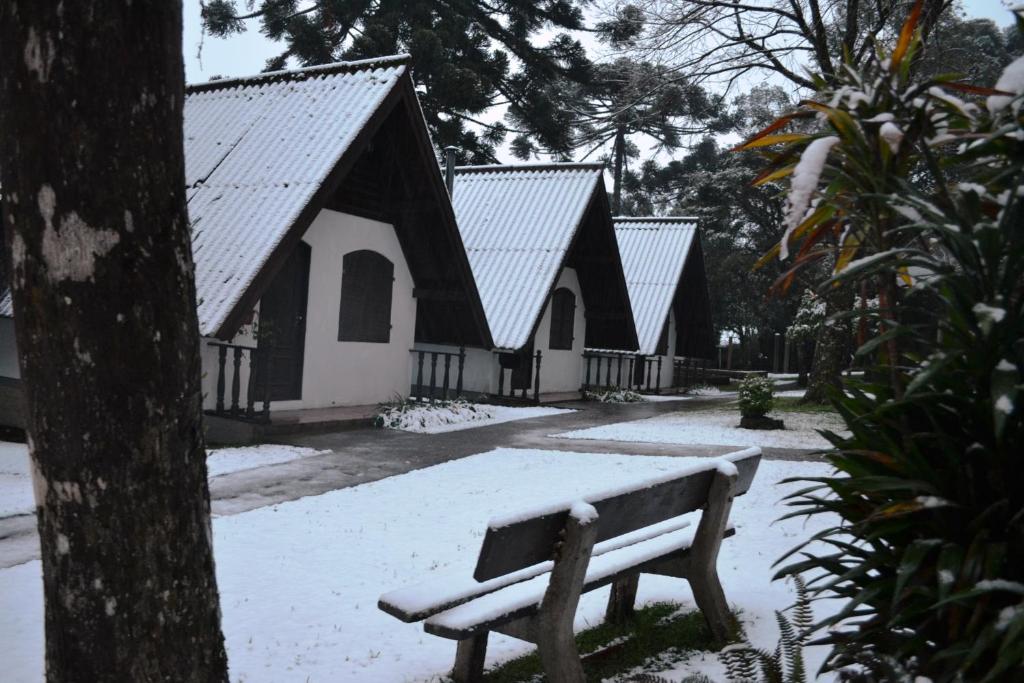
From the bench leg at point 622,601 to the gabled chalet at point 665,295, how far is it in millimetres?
18032

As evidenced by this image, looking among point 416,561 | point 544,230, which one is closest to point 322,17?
point 544,230

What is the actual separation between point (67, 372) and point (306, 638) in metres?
2.70

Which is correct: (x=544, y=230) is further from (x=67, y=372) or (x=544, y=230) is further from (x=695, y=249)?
(x=67, y=372)

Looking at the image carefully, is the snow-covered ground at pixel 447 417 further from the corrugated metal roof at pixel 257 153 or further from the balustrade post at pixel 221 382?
the corrugated metal roof at pixel 257 153

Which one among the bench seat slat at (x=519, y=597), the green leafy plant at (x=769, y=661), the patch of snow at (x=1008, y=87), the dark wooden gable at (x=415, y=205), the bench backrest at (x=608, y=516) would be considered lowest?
the bench seat slat at (x=519, y=597)

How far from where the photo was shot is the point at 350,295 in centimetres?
1398

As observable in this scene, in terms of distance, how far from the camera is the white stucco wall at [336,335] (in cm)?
1315

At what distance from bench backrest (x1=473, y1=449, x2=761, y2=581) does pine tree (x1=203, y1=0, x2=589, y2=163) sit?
21182mm

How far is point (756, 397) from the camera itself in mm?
13781

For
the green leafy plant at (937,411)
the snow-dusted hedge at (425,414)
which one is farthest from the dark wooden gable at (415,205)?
the green leafy plant at (937,411)

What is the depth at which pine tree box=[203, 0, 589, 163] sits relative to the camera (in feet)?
81.4

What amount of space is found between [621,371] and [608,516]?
20253 millimetres

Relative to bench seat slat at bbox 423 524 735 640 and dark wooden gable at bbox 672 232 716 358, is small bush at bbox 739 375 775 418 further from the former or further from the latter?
dark wooden gable at bbox 672 232 716 358

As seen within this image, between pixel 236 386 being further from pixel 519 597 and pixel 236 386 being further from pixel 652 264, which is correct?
pixel 652 264
